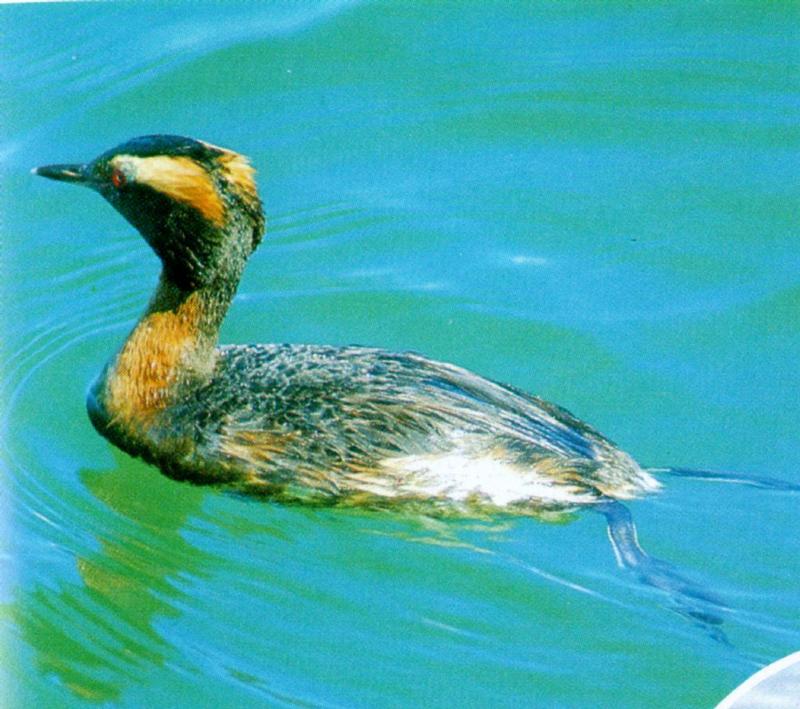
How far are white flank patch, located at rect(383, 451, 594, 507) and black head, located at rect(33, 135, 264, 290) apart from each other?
991 millimetres

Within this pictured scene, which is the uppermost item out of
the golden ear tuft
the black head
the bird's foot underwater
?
the golden ear tuft

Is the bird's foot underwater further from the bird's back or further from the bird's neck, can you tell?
the bird's neck

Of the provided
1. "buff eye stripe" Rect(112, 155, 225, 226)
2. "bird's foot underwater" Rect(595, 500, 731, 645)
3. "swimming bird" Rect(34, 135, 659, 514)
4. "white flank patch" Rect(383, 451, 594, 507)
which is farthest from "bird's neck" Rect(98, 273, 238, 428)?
"bird's foot underwater" Rect(595, 500, 731, 645)

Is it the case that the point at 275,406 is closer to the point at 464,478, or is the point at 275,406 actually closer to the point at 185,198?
the point at 464,478

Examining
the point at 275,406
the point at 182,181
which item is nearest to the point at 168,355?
the point at 275,406

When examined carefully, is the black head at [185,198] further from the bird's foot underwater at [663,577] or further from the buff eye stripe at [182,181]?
the bird's foot underwater at [663,577]

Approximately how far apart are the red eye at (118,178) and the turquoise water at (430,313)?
872 millimetres

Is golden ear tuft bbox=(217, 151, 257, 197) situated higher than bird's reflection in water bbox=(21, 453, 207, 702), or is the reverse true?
golden ear tuft bbox=(217, 151, 257, 197)

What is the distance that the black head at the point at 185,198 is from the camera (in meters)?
5.30

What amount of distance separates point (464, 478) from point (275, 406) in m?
0.70

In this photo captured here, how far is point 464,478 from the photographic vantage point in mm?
5113

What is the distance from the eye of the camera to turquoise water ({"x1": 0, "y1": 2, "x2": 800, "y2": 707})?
4.91m

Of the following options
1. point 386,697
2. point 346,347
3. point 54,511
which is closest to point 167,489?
point 54,511

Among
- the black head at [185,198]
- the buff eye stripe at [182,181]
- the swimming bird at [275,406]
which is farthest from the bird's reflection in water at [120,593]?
the buff eye stripe at [182,181]
